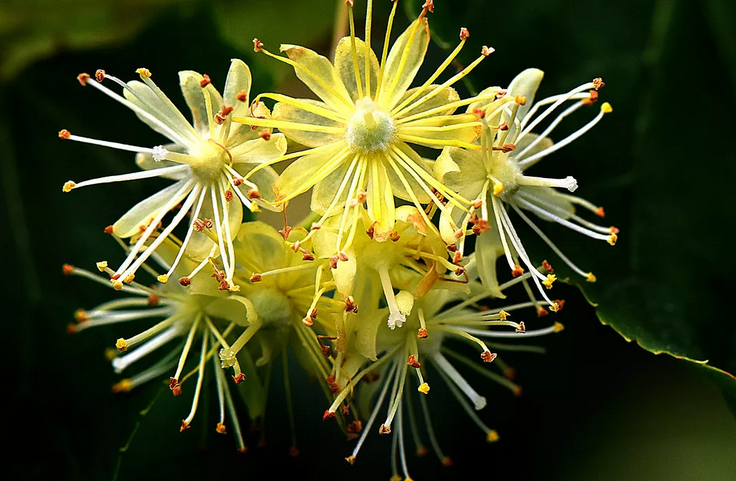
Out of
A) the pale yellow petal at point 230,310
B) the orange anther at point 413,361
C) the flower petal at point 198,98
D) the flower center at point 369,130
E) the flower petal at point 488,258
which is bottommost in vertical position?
the orange anther at point 413,361

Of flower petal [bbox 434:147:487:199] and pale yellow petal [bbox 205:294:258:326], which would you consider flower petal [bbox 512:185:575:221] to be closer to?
flower petal [bbox 434:147:487:199]

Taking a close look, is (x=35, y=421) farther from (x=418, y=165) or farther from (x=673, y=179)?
(x=673, y=179)

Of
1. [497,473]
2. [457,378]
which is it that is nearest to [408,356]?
[457,378]

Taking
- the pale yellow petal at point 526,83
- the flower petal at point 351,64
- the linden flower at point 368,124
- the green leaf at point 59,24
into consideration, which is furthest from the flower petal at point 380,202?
the green leaf at point 59,24

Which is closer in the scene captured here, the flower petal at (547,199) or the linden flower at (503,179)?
the linden flower at (503,179)

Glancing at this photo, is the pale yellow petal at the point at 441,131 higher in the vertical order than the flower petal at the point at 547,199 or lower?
higher

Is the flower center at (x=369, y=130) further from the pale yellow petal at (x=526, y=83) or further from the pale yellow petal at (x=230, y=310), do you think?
the pale yellow petal at (x=230, y=310)

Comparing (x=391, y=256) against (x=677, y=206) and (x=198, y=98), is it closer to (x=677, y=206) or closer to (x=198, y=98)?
(x=198, y=98)

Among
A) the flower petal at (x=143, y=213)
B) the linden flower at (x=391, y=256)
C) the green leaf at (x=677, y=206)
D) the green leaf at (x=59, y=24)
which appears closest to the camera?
the linden flower at (x=391, y=256)
